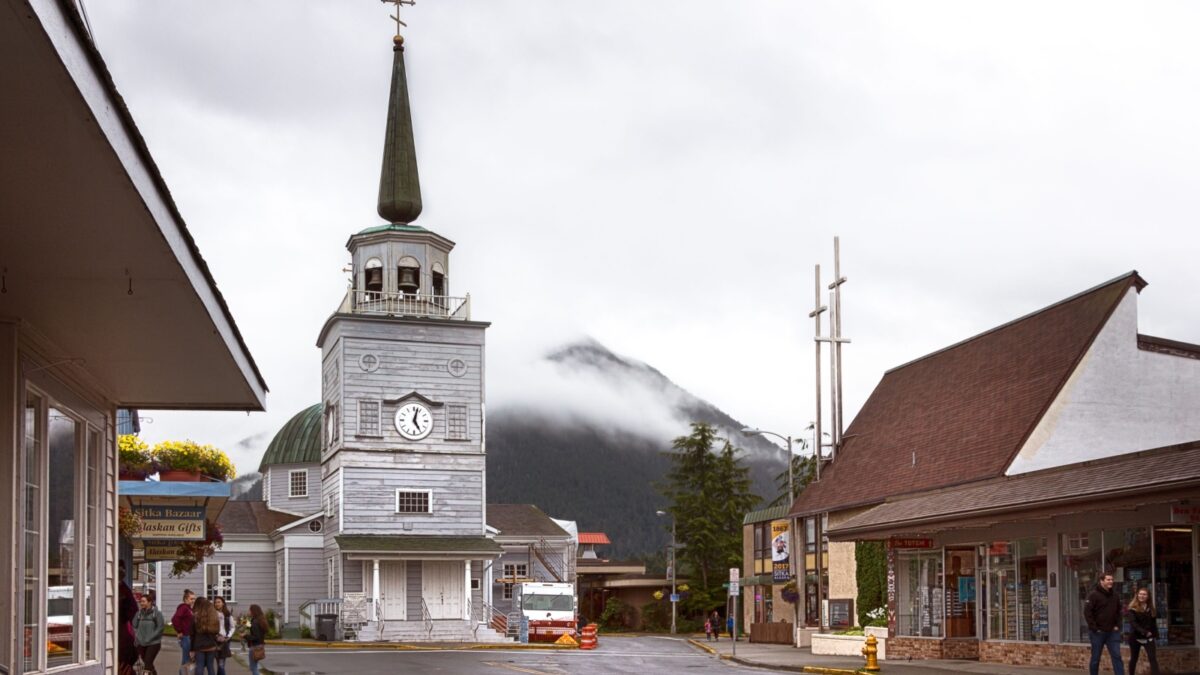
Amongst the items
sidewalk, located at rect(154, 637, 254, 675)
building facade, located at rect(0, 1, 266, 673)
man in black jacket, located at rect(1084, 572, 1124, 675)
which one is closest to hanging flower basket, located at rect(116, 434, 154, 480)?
building facade, located at rect(0, 1, 266, 673)

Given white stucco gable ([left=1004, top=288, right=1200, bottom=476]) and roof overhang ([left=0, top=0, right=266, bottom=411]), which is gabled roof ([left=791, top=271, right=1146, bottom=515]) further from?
roof overhang ([left=0, top=0, right=266, bottom=411])

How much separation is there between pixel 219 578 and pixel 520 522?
57.4 feet

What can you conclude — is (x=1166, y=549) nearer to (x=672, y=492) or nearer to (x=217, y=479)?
(x=217, y=479)

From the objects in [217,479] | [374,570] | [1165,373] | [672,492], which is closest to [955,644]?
[1165,373]

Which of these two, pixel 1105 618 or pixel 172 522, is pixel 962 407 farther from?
pixel 172 522

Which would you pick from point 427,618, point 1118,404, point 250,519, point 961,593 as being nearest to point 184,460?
point 961,593

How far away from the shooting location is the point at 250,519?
67.3 meters

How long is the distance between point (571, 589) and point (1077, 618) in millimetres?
27875

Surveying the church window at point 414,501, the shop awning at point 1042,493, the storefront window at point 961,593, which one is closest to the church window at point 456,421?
the church window at point 414,501

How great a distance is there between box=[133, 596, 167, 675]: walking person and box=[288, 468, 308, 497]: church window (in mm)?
53513

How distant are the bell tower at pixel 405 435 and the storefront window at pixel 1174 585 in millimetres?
33585

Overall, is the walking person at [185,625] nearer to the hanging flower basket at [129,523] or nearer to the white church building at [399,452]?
the hanging flower basket at [129,523]

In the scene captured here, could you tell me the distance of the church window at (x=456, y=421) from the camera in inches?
2218

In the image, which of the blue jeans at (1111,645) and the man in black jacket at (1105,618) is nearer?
the man in black jacket at (1105,618)
